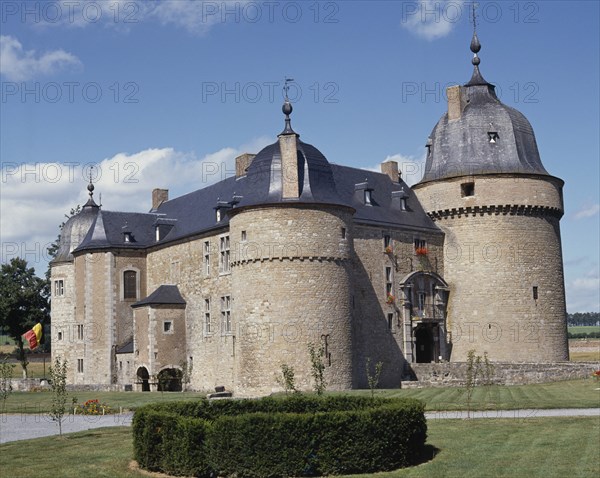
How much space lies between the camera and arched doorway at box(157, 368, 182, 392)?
44.0 metres

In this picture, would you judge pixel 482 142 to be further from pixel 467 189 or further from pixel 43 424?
pixel 43 424

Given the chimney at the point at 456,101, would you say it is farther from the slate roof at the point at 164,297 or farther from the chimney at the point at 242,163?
the slate roof at the point at 164,297

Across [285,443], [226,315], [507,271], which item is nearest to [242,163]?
[226,315]

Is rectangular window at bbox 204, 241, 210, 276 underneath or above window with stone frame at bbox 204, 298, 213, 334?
above

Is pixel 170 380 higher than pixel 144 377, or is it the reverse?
pixel 144 377

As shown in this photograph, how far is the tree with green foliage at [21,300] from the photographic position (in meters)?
63.4

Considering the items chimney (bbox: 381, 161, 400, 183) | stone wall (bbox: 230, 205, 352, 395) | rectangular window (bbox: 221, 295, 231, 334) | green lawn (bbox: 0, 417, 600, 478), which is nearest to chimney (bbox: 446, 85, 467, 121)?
chimney (bbox: 381, 161, 400, 183)

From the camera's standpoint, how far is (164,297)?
149 ft

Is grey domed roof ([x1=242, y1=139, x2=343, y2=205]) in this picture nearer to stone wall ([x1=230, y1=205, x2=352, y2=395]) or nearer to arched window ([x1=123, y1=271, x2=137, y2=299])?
stone wall ([x1=230, y1=205, x2=352, y2=395])

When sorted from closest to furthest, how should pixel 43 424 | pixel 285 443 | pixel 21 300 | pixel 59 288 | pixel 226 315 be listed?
pixel 285 443 < pixel 43 424 < pixel 226 315 < pixel 59 288 < pixel 21 300

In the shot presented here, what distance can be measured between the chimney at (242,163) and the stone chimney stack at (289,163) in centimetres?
905

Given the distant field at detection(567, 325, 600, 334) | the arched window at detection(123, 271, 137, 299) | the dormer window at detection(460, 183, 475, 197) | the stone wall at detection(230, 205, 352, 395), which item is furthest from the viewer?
the distant field at detection(567, 325, 600, 334)

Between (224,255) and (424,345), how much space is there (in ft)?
37.9

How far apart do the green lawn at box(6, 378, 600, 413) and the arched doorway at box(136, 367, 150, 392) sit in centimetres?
570
